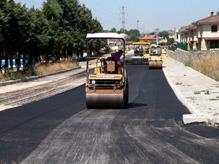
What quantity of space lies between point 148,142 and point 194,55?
5461 cm

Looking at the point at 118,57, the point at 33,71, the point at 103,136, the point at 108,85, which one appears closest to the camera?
the point at 103,136

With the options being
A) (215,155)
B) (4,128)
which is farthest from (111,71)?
(215,155)

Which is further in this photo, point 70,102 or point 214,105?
point 70,102

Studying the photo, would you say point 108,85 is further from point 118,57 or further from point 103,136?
point 103,136

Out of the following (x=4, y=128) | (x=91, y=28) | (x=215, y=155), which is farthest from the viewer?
(x=91, y=28)

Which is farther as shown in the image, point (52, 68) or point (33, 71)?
point (52, 68)

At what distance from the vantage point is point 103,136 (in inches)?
506

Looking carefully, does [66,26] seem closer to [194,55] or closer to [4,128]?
[194,55]

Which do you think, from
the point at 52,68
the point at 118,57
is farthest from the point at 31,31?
the point at 118,57

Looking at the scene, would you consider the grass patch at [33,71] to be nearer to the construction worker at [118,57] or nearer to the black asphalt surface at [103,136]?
the construction worker at [118,57]

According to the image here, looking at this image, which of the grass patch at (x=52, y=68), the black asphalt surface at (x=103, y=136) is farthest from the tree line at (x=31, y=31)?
the black asphalt surface at (x=103, y=136)

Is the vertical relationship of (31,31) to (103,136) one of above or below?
above

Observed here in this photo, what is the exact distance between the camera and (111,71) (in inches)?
752

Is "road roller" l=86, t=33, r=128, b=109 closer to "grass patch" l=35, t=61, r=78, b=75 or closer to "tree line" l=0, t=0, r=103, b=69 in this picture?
"tree line" l=0, t=0, r=103, b=69
